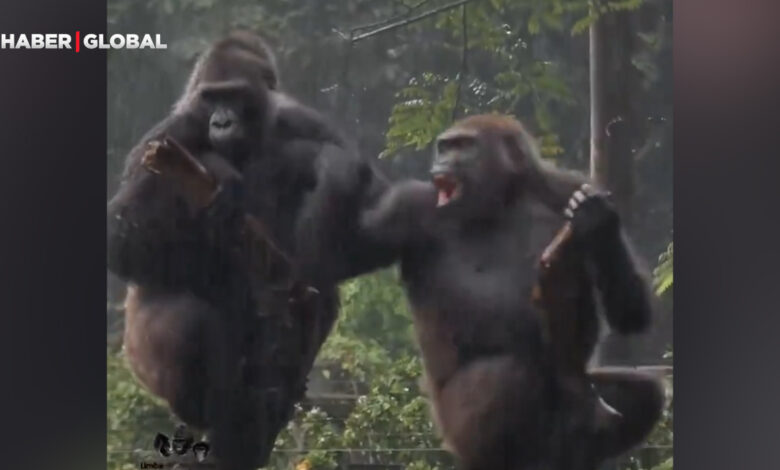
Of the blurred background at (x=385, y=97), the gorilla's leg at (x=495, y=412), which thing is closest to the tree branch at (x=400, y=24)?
the blurred background at (x=385, y=97)

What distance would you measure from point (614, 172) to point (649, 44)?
476 mm

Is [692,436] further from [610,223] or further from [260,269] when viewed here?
[260,269]

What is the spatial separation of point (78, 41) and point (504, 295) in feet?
5.70

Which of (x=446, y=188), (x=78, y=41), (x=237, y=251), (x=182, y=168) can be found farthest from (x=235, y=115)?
(x=446, y=188)

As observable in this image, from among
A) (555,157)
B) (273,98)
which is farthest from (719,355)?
(273,98)

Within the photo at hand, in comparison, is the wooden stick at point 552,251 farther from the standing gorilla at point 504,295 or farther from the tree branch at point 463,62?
the tree branch at point 463,62

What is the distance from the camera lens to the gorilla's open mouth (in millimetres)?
4164

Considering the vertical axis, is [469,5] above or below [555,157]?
above

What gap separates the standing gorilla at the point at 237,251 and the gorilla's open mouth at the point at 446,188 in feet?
0.74

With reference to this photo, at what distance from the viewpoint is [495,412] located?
4.11 meters

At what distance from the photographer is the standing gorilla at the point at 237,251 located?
4098 millimetres

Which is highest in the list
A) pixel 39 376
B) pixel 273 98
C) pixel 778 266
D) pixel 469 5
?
pixel 469 5

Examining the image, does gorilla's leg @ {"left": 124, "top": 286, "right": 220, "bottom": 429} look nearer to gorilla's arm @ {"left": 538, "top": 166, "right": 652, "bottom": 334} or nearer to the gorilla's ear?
the gorilla's ear

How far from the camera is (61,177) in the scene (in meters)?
4.12
